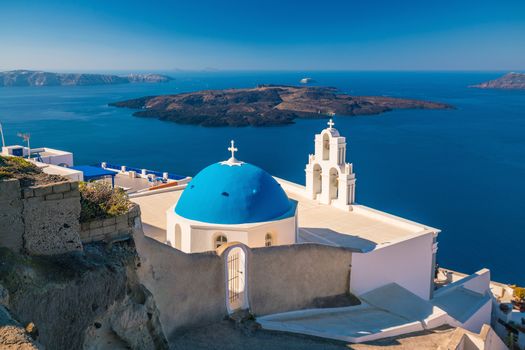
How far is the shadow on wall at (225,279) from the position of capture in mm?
7914

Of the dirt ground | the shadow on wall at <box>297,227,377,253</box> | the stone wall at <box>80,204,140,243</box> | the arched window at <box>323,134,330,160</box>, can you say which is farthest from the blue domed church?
the stone wall at <box>80,204,140,243</box>

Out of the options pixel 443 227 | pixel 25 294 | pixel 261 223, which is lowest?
pixel 443 227

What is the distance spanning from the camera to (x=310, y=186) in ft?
54.6

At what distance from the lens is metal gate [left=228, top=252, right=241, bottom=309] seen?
9836 mm

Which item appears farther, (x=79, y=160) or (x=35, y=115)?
(x=35, y=115)

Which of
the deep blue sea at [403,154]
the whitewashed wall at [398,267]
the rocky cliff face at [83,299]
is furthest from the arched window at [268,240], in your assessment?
the deep blue sea at [403,154]

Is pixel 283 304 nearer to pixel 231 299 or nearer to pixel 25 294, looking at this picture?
pixel 231 299

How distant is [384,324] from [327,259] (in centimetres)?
187

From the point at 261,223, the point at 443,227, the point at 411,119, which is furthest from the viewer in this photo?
the point at 411,119

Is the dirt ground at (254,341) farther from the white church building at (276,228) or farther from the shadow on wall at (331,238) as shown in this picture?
the shadow on wall at (331,238)

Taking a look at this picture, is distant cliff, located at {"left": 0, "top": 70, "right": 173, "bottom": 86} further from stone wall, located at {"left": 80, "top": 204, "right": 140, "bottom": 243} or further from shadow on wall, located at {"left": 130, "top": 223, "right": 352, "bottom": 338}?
stone wall, located at {"left": 80, "top": 204, "right": 140, "bottom": 243}

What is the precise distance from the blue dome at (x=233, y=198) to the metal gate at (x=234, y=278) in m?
1.62

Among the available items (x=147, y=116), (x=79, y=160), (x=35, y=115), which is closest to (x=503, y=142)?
(x=79, y=160)

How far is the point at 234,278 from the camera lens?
9953mm
